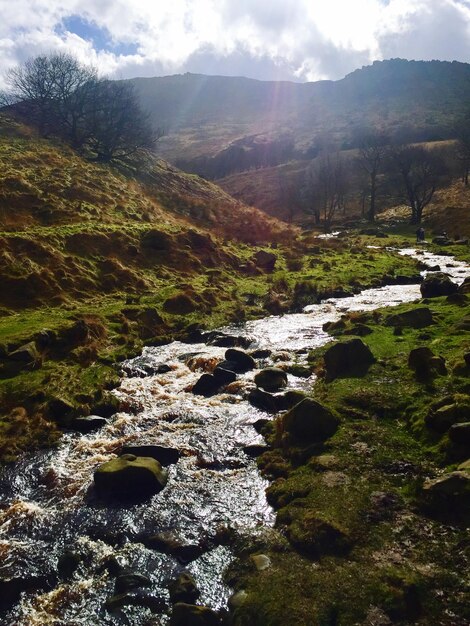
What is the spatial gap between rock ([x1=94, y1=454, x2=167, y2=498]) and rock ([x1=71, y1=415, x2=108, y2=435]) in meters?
4.19

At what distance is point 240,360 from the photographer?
1038 inches

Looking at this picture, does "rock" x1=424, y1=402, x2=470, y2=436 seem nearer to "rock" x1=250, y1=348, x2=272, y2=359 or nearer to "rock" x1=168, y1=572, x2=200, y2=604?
"rock" x1=168, y1=572, x2=200, y2=604

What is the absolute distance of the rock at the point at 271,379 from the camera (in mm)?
23188

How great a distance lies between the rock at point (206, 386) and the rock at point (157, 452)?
19.5 ft

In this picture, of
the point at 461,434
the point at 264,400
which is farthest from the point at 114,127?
the point at 461,434

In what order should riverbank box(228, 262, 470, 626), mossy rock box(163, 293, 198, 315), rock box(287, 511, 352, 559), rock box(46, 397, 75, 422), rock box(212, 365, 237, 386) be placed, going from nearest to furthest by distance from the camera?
riverbank box(228, 262, 470, 626)
rock box(287, 511, 352, 559)
rock box(46, 397, 75, 422)
rock box(212, 365, 237, 386)
mossy rock box(163, 293, 198, 315)

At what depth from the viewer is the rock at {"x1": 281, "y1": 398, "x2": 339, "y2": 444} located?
17203 millimetres

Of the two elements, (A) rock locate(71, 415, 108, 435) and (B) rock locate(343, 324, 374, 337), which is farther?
(B) rock locate(343, 324, 374, 337)

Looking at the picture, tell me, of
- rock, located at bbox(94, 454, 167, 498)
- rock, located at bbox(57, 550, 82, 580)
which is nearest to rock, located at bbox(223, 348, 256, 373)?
rock, located at bbox(94, 454, 167, 498)

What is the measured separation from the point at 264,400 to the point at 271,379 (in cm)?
182

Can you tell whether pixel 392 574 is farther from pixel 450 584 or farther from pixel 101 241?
pixel 101 241

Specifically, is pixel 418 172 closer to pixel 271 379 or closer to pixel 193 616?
pixel 271 379

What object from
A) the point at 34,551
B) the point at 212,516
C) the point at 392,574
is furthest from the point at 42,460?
the point at 392,574

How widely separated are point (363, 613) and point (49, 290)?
30.0 meters
